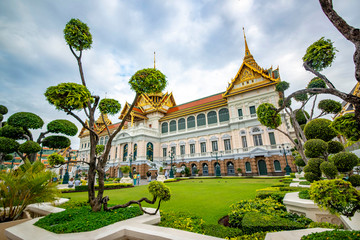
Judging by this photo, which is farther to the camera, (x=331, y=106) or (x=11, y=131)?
(x=11, y=131)

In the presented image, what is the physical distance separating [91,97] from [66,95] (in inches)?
38.9

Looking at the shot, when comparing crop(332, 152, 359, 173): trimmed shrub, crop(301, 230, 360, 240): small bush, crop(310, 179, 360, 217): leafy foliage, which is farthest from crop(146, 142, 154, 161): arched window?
crop(301, 230, 360, 240): small bush

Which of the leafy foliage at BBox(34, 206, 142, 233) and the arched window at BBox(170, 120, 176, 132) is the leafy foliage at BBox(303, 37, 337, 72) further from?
the arched window at BBox(170, 120, 176, 132)

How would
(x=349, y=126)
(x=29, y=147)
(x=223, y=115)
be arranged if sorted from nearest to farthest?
(x=349, y=126) → (x=29, y=147) → (x=223, y=115)

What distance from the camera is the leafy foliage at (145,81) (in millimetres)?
6059

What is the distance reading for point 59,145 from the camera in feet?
57.2

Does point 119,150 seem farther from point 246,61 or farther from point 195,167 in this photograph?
point 246,61

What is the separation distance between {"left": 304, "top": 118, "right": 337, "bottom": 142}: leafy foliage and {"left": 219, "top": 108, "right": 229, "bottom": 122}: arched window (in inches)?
857

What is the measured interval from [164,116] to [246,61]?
61.5 ft

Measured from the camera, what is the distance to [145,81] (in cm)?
602

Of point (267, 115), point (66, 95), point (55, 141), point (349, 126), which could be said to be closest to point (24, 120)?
point (55, 141)

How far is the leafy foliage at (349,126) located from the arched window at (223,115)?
25.6 m

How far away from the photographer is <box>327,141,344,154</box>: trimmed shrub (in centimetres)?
677

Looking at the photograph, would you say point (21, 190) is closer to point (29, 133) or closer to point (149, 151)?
point (29, 133)
